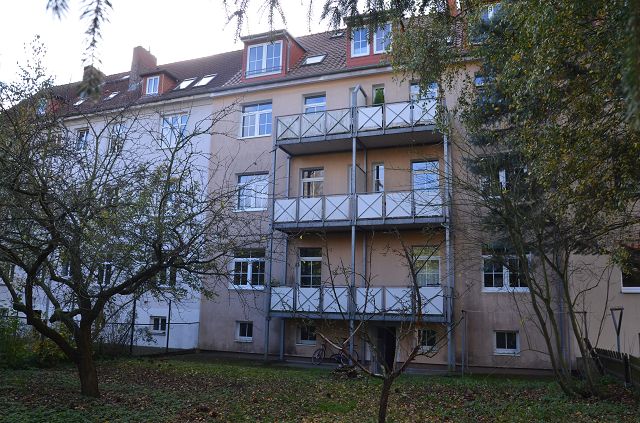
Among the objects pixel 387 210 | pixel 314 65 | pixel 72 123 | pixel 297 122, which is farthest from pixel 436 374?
pixel 72 123

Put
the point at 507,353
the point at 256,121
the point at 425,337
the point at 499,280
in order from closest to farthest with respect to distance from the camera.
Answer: the point at 425,337
the point at 507,353
the point at 499,280
the point at 256,121

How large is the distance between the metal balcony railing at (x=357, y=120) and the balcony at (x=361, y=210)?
230 centimetres

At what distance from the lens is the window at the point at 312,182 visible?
20453mm

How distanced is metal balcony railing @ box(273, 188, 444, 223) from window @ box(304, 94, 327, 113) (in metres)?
4.16

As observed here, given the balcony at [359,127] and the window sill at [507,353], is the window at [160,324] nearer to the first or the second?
the balcony at [359,127]

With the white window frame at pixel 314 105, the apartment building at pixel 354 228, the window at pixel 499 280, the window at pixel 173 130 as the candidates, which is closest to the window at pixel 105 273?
the window at pixel 173 130

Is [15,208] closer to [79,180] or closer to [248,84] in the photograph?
[79,180]

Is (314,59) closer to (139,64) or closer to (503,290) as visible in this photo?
(139,64)

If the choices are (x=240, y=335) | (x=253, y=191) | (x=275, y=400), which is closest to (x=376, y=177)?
(x=253, y=191)

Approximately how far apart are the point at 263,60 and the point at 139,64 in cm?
936

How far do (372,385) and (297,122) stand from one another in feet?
34.4

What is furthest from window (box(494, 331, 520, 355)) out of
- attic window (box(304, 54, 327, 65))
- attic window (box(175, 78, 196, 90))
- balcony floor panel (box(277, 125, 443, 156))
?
attic window (box(175, 78, 196, 90))

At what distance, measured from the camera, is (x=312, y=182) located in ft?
67.6

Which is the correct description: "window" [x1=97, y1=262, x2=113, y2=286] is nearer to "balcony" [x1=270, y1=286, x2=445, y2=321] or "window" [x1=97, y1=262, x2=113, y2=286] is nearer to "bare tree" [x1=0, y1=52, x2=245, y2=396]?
"bare tree" [x1=0, y1=52, x2=245, y2=396]
